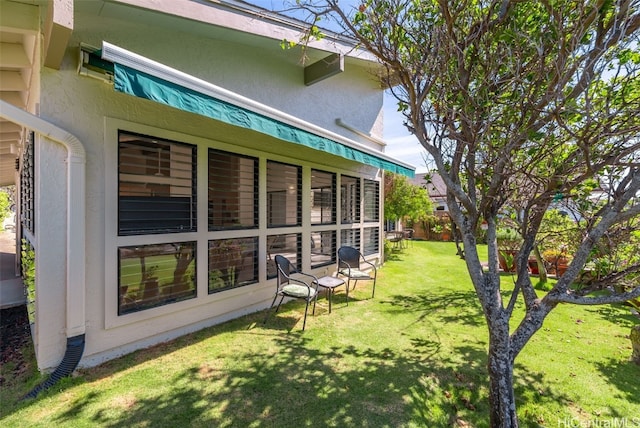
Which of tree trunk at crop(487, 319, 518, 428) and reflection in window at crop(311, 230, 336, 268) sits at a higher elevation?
reflection in window at crop(311, 230, 336, 268)

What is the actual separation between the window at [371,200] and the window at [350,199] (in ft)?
2.96

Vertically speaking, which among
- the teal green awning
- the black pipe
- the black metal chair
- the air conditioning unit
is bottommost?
the black pipe

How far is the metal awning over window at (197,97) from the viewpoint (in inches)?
163

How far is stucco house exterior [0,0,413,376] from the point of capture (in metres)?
4.85

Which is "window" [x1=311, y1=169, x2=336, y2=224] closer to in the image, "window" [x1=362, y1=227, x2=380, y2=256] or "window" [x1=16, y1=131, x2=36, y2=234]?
"window" [x1=362, y1=227, x2=380, y2=256]

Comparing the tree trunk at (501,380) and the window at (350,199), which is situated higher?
the window at (350,199)

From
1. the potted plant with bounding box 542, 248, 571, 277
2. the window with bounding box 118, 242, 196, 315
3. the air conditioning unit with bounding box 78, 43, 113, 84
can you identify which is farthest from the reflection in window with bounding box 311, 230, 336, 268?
the potted plant with bounding box 542, 248, 571, 277

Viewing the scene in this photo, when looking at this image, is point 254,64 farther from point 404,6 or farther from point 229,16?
point 404,6

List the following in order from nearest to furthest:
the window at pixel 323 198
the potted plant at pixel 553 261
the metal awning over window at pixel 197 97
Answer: the metal awning over window at pixel 197 97
the window at pixel 323 198
the potted plant at pixel 553 261

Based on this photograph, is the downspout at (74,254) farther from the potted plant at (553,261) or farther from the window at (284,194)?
the potted plant at (553,261)

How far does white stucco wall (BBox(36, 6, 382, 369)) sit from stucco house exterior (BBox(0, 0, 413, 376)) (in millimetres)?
23

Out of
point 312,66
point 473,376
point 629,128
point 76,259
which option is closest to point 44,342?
point 76,259

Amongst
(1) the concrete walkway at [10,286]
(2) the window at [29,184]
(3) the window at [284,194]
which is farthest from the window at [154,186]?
(1) the concrete walkway at [10,286]

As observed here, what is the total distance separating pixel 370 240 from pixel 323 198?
439 cm
